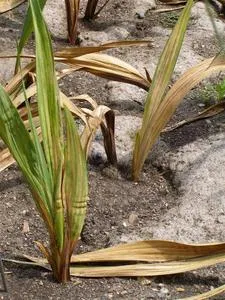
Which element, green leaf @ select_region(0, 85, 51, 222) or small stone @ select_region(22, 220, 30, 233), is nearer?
green leaf @ select_region(0, 85, 51, 222)

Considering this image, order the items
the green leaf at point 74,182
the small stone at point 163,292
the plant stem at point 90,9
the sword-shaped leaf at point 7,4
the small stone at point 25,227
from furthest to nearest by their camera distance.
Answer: the plant stem at point 90,9 → the sword-shaped leaf at point 7,4 → the small stone at point 25,227 → the small stone at point 163,292 → the green leaf at point 74,182

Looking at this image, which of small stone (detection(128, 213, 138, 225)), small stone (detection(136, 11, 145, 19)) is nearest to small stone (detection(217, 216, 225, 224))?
small stone (detection(128, 213, 138, 225))

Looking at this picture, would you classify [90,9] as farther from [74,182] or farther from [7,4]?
[74,182]

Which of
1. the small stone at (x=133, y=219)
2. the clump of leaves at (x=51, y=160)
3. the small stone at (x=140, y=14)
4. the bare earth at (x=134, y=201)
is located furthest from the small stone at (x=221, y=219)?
the small stone at (x=140, y=14)

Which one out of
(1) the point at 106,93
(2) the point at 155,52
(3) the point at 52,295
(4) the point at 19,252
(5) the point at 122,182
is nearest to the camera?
(3) the point at 52,295

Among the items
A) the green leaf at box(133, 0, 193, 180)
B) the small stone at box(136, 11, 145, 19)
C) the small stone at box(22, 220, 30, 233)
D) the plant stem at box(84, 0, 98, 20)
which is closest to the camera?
the small stone at box(22, 220, 30, 233)

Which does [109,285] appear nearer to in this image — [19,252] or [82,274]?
[82,274]

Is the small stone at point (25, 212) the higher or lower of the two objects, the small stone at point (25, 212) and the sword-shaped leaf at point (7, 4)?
the lower

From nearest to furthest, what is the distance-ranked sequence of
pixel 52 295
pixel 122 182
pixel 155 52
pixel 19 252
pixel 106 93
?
pixel 52 295
pixel 19 252
pixel 122 182
pixel 106 93
pixel 155 52

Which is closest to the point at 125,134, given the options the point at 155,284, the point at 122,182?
the point at 122,182

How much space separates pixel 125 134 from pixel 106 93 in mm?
282

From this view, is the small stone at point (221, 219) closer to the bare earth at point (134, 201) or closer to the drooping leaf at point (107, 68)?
the bare earth at point (134, 201)

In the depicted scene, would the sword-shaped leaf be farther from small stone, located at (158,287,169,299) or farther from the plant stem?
small stone, located at (158,287,169,299)

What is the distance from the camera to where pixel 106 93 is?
9.75 ft
